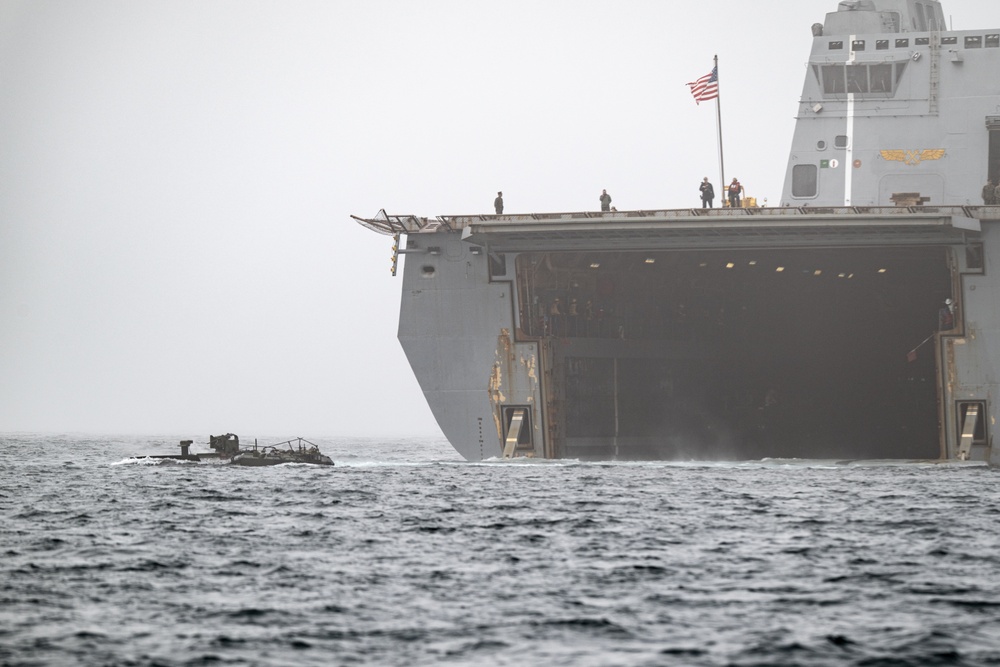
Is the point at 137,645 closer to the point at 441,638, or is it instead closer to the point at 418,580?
the point at 441,638

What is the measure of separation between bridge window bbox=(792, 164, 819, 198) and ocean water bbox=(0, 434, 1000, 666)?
1238 cm

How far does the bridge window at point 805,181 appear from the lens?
138 feet

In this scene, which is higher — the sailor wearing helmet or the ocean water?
the sailor wearing helmet

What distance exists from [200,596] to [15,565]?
13.6 ft

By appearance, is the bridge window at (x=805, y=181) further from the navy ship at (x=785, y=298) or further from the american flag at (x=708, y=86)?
the american flag at (x=708, y=86)

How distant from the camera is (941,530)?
73.9ft

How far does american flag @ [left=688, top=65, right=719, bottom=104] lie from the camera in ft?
144

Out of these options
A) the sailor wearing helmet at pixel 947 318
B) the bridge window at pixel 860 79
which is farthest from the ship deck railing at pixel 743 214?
the bridge window at pixel 860 79

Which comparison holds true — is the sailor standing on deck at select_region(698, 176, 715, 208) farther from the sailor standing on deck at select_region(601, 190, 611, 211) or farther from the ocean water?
the ocean water

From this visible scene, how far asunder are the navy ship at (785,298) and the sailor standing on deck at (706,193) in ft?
3.40

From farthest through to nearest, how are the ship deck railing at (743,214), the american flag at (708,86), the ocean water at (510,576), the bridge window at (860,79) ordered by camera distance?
the american flag at (708,86) < the bridge window at (860,79) < the ship deck railing at (743,214) < the ocean water at (510,576)

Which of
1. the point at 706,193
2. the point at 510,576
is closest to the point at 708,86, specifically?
the point at 706,193

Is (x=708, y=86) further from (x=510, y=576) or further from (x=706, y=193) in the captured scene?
(x=510, y=576)

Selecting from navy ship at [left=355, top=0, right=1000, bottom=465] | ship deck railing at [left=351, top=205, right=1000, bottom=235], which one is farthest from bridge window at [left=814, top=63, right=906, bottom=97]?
ship deck railing at [left=351, top=205, right=1000, bottom=235]
